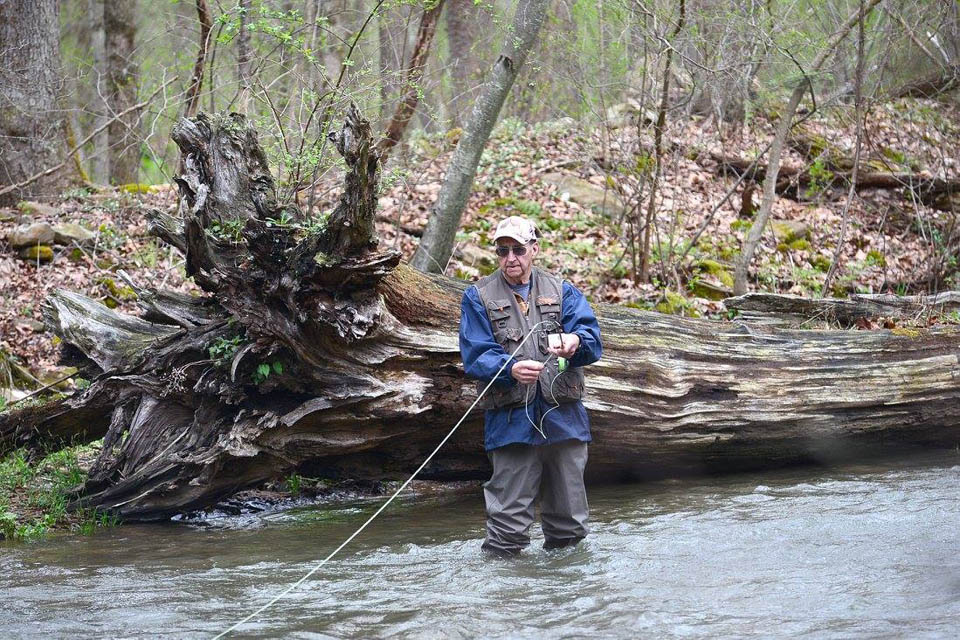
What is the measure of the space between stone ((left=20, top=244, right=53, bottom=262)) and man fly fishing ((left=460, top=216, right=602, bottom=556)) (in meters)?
7.86

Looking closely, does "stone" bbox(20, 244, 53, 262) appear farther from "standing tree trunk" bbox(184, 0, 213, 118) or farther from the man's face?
the man's face

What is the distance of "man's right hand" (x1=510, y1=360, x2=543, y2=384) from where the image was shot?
17.0 feet

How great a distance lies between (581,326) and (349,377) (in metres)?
1.88

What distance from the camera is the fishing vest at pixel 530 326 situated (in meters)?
5.47

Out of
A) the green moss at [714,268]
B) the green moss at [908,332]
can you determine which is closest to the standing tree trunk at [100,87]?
the green moss at [714,268]

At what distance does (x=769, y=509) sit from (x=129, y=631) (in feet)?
14.8

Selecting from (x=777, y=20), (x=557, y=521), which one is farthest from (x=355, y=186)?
(x=777, y=20)

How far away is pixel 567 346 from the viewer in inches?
209

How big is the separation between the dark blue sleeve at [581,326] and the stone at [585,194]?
7.59 metres

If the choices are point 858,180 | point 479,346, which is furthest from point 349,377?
point 858,180

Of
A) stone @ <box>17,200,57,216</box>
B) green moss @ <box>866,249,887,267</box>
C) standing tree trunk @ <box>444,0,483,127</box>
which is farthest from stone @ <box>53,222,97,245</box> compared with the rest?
green moss @ <box>866,249,887,267</box>

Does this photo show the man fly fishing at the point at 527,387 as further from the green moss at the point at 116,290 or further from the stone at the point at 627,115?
the green moss at the point at 116,290

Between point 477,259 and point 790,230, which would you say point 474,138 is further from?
point 790,230

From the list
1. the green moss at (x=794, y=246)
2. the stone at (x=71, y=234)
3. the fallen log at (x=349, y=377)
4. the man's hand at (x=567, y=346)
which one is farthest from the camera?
the green moss at (x=794, y=246)
